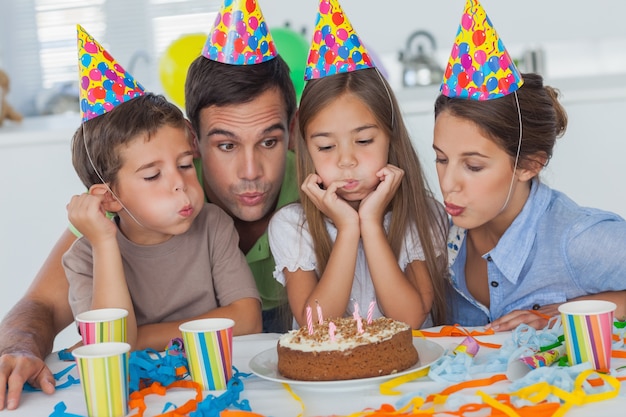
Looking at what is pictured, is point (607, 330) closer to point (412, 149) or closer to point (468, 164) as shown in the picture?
point (468, 164)

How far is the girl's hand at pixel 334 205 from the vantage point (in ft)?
5.50

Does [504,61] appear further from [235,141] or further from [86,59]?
[86,59]

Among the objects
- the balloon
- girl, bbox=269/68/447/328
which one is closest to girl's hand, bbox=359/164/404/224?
girl, bbox=269/68/447/328

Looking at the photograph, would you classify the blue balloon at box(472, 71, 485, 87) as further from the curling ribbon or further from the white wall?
the white wall

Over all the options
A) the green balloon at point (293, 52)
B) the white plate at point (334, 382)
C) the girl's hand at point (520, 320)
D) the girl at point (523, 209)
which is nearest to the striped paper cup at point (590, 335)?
the white plate at point (334, 382)

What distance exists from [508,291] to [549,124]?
36 cm

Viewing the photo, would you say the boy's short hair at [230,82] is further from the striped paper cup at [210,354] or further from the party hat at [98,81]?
the striped paper cup at [210,354]

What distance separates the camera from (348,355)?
1.12 metres

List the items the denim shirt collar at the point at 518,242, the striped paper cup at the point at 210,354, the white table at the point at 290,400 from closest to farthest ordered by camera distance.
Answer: the white table at the point at 290,400, the striped paper cup at the point at 210,354, the denim shirt collar at the point at 518,242

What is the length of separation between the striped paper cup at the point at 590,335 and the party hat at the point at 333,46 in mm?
817

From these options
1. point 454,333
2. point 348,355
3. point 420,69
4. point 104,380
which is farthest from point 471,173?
point 420,69

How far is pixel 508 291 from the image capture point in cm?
169

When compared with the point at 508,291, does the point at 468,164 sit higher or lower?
higher

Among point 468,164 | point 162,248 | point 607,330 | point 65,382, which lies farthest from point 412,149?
point 65,382
